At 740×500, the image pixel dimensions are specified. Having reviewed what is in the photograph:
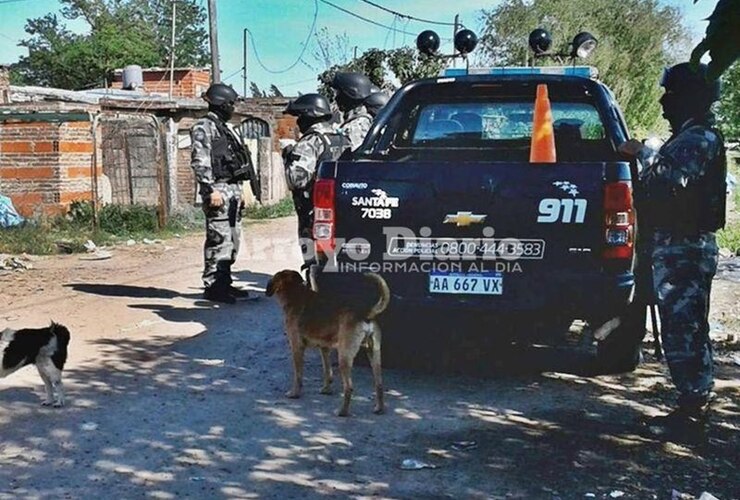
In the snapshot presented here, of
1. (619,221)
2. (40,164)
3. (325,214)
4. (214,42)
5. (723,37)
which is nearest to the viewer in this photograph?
(723,37)

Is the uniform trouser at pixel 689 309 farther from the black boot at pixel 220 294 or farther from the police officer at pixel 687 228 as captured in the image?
the black boot at pixel 220 294

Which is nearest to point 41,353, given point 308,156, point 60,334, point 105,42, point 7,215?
point 60,334

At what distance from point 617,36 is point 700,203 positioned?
29.3m

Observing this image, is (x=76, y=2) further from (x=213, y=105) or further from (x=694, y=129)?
(x=694, y=129)

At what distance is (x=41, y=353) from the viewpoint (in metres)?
4.97

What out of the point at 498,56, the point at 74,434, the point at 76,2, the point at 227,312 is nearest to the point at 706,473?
the point at 74,434

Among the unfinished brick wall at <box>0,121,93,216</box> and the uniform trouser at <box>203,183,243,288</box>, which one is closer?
the uniform trouser at <box>203,183,243,288</box>

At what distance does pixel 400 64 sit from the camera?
2466 cm

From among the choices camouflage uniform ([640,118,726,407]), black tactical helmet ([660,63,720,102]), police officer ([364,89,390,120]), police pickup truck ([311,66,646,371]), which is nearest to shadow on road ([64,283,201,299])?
A: police officer ([364,89,390,120])

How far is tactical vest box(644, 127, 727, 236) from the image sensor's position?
177 inches

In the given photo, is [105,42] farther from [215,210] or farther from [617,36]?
[215,210]

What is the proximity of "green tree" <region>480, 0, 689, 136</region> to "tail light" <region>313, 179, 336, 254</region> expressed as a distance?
83.6 ft

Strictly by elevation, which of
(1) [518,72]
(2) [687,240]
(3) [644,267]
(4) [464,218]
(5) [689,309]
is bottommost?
(5) [689,309]

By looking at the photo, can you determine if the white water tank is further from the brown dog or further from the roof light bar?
the brown dog
